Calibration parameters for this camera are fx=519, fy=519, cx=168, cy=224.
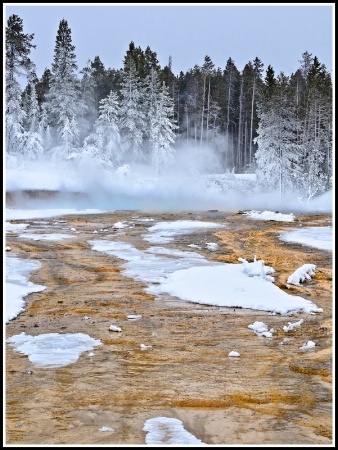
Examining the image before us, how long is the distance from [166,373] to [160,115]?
4058 cm

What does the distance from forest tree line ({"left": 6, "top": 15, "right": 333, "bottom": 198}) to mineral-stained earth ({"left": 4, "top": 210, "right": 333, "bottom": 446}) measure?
28.7 metres

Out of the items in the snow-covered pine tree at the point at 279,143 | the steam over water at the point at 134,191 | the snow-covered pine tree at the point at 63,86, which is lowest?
the steam over water at the point at 134,191

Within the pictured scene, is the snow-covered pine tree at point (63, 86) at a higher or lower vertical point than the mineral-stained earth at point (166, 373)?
higher

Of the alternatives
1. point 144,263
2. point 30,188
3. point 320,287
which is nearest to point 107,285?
point 144,263

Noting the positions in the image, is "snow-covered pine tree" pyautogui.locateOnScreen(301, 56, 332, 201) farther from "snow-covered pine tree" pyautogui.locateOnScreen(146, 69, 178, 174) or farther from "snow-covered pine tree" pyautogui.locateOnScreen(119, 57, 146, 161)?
"snow-covered pine tree" pyautogui.locateOnScreen(119, 57, 146, 161)

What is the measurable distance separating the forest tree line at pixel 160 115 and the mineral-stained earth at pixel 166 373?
94.2ft

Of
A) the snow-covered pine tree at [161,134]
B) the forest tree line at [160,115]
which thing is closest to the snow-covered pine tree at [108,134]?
the forest tree line at [160,115]

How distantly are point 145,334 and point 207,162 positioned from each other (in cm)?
4735

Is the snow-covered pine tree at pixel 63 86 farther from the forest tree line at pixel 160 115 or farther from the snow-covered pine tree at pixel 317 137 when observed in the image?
the snow-covered pine tree at pixel 317 137

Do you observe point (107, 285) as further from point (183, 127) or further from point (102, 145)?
point (183, 127)

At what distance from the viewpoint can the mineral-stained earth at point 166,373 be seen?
4602 mm

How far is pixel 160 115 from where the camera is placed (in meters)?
45.1

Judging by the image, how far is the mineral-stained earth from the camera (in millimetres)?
4602

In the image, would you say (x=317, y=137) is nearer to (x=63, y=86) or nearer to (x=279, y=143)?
(x=279, y=143)
